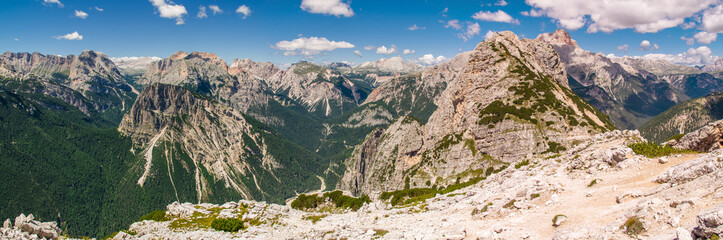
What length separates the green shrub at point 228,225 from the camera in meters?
54.6

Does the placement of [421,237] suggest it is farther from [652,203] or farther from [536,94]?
[536,94]

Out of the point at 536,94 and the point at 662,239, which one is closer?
the point at 662,239

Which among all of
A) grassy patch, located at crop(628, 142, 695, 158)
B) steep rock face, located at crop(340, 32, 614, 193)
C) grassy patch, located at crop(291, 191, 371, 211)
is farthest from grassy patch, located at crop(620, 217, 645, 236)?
steep rock face, located at crop(340, 32, 614, 193)

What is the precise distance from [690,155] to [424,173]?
9257 centimetres

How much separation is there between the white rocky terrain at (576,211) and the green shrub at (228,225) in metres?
1.53

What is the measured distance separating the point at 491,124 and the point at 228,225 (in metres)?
89.8

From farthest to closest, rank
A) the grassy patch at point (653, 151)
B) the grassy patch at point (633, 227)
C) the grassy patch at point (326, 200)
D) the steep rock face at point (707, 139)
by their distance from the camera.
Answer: the grassy patch at point (326, 200), the grassy patch at point (653, 151), the steep rock face at point (707, 139), the grassy patch at point (633, 227)

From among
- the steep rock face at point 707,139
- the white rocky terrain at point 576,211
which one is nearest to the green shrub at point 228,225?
the white rocky terrain at point 576,211

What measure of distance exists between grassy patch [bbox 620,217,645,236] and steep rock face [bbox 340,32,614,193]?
8592 cm

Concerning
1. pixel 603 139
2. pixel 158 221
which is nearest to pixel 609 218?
pixel 603 139

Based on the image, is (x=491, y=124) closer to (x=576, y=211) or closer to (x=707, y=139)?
(x=707, y=139)

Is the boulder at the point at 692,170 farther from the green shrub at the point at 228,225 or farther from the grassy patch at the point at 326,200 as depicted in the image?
the grassy patch at the point at 326,200

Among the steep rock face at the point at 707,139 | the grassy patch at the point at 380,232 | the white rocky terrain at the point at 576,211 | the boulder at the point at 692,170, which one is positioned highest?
the steep rock face at the point at 707,139

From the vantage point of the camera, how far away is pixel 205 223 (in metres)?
59.9
